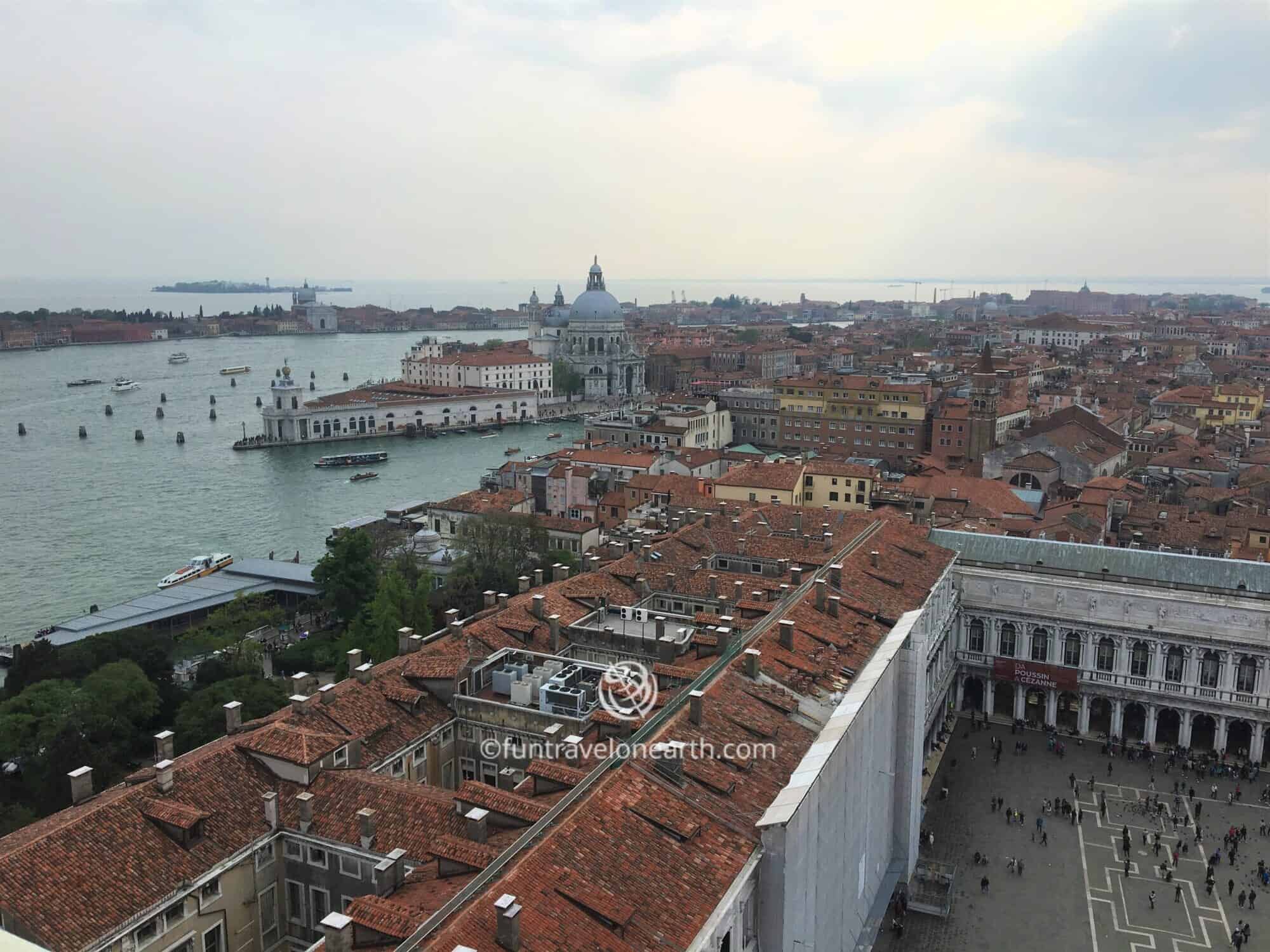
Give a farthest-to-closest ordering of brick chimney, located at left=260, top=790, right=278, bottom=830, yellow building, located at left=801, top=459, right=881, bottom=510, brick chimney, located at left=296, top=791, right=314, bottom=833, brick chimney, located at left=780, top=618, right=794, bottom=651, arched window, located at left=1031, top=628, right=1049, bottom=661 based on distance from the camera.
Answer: yellow building, located at left=801, top=459, right=881, bottom=510 → arched window, located at left=1031, top=628, right=1049, bottom=661 → brick chimney, located at left=780, top=618, right=794, bottom=651 → brick chimney, located at left=260, top=790, right=278, bottom=830 → brick chimney, located at left=296, top=791, right=314, bottom=833

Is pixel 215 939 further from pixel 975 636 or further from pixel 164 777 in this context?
pixel 975 636

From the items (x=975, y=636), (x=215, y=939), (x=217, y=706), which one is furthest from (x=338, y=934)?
(x=975, y=636)

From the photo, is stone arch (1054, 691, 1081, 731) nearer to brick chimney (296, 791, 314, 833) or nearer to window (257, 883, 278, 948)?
brick chimney (296, 791, 314, 833)

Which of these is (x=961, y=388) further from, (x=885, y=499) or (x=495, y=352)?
(x=495, y=352)

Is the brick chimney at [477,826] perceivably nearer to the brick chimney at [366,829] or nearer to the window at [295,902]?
the brick chimney at [366,829]

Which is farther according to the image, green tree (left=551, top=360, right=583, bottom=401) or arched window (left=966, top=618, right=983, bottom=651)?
green tree (left=551, top=360, right=583, bottom=401)

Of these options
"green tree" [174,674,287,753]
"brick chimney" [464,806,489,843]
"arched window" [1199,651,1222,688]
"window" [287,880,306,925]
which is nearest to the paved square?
"arched window" [1199,651,1222,688]

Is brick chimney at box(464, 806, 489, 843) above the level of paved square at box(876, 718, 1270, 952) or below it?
above
